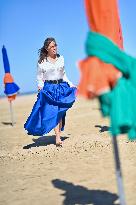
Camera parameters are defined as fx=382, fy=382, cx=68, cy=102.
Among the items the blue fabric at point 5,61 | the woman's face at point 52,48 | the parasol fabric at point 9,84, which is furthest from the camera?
the blue fabric at point 5,61

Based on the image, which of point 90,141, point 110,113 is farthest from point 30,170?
point 110,113

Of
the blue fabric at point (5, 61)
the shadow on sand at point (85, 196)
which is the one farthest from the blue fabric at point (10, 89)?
the shadow on sand at point (85, 196)

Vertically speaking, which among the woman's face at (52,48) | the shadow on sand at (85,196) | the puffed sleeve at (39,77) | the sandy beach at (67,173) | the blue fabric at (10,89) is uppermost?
the woman's face at (52,48)

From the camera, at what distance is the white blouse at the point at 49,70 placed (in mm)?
8008

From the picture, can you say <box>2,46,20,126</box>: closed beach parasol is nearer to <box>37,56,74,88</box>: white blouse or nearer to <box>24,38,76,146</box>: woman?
<box>24,38,76,146</box>: woman

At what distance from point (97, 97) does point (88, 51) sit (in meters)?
0.41

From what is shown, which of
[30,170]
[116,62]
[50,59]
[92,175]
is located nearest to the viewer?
[116,62]

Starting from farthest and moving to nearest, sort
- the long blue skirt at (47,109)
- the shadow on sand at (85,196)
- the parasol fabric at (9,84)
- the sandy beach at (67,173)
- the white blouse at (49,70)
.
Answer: the parasol fabric at (9,84) → the long blue skirt at (47,109) → the white blouse at (49,70) → the sandy beach at (67,173) → the shadow on sand at (85,196)

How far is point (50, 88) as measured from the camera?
819cm

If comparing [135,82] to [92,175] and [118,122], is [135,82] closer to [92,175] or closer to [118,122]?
[118,122]

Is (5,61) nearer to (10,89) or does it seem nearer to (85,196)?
(10,89)

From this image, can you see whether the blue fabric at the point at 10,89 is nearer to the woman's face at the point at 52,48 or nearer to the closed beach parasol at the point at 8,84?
the closed beach parasol at the point at 8,84

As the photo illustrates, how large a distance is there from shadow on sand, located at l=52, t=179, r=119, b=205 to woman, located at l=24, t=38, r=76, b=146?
3197 millimetres

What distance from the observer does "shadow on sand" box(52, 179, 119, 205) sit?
14.3 feet
